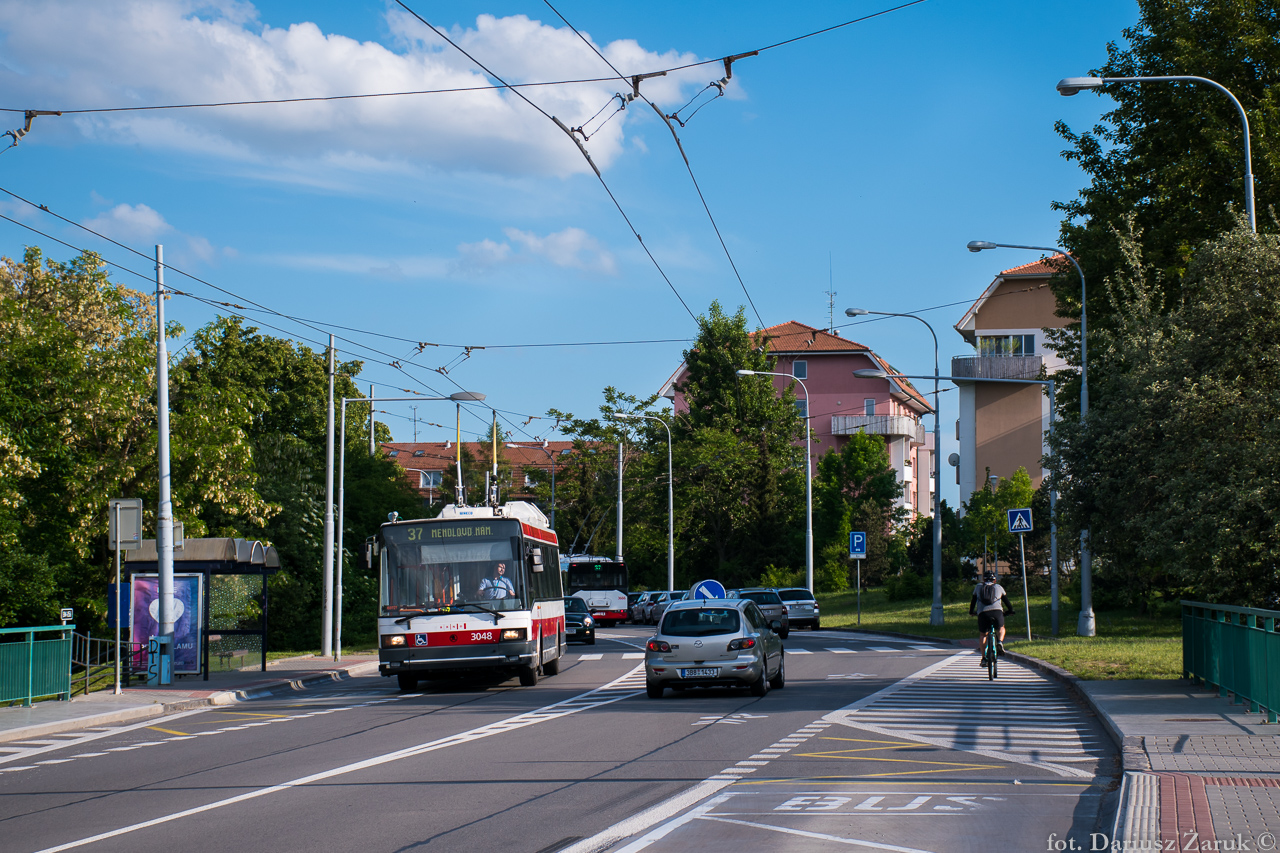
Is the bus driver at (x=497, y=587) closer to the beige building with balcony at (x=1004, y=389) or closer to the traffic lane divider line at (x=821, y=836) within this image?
the traffic lane divider line at (x=821, y=836)

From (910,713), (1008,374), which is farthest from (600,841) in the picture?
(1008,374)

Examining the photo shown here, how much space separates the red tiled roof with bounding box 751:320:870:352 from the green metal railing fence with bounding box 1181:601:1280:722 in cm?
6445

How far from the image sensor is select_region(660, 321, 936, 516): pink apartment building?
8262cm

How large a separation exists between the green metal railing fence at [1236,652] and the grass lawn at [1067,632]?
168 cm

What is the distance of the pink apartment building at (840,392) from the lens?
8262 centimetres

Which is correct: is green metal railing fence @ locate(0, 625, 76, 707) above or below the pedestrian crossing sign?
below

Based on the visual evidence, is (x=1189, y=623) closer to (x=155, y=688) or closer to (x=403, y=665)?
(x=403, y=665)

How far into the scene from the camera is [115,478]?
94.6 ft

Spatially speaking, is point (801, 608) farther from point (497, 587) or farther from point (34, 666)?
point (34, 666)

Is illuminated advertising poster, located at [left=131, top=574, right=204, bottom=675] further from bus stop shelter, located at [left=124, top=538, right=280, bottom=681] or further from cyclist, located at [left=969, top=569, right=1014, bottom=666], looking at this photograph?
cyclist, located at [left=969, top=569, right=1014, bottom=666]

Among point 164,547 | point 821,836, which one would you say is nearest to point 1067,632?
point 164,547

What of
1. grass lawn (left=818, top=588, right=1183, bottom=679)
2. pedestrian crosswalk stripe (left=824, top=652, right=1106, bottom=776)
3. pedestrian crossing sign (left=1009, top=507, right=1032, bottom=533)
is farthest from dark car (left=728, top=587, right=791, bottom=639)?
pedestrian crosswalk stripe (left=824, top=652, right=1106, bottom=776)

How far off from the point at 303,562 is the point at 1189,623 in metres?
35.1

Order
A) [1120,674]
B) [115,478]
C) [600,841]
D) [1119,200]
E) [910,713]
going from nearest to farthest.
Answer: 1. [600,841]
2. [910,713]
3. [1120,674]
4. [115,478]
5. [1119,200]
